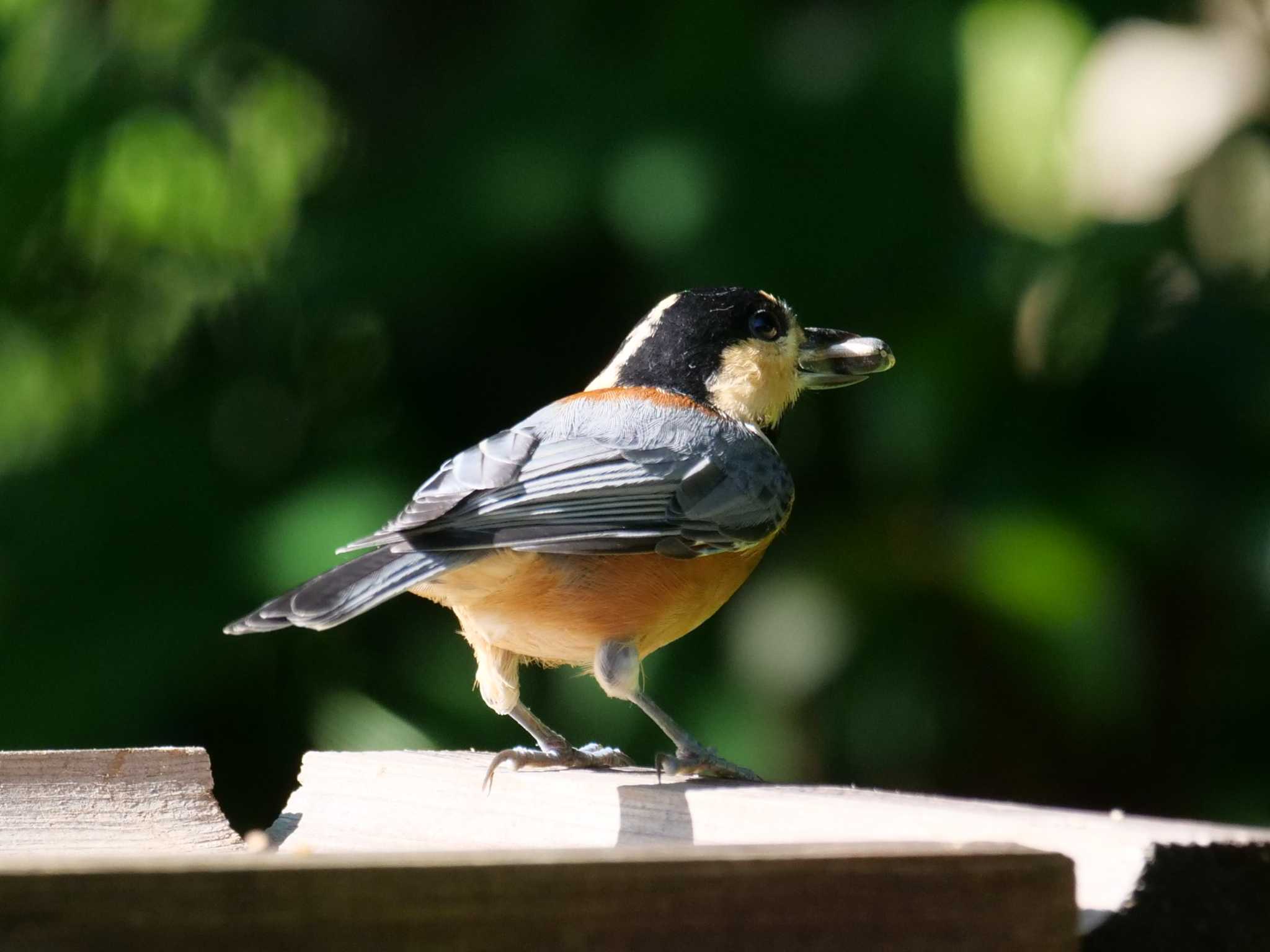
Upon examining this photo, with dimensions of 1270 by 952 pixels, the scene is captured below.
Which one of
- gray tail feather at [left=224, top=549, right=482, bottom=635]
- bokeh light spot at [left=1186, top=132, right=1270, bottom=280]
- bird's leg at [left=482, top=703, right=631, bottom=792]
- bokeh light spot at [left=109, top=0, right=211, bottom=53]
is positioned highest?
bokeh light spot at [left=109, top=0, right=211, bottom=53]

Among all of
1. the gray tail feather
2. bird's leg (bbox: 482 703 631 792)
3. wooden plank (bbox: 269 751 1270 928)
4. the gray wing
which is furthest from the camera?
the gray wing

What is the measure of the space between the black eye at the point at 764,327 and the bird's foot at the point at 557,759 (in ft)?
3.68

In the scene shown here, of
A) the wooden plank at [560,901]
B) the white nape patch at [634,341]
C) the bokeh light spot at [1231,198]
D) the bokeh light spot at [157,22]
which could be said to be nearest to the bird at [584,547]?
the white nape patch at [634,341]

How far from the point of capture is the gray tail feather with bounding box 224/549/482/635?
2.63 m

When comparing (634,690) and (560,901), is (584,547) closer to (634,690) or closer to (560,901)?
(634,690)

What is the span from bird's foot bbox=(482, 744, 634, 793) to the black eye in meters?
1.12

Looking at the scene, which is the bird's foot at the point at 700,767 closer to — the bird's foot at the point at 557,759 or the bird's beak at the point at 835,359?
the bird's foot at the point at 557,759

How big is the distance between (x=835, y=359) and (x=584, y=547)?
3.69 feet

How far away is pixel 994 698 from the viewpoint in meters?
4.12

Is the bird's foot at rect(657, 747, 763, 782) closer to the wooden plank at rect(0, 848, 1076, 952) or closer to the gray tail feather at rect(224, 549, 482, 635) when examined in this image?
the gray tail feather at rect(224, 549, 482, 635)

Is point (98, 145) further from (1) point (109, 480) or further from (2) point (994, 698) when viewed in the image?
(2) point (994, 698)

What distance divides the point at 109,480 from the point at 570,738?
55.9 inches

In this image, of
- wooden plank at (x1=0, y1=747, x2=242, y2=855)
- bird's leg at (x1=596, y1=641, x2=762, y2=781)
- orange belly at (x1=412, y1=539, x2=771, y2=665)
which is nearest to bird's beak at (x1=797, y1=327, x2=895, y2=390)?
orange belly at (x1=412, y1=539, x2=771, y2=665)

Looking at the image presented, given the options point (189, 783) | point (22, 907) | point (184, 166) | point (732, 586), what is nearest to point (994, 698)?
point (732, 586)
